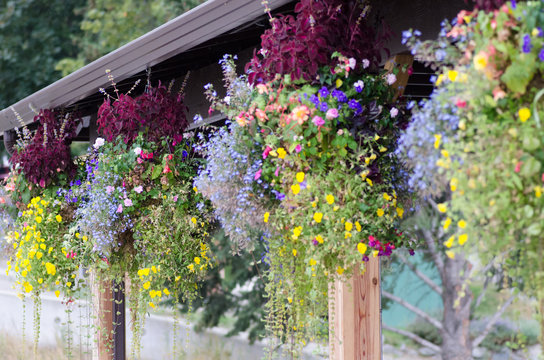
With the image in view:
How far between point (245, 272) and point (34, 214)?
15.1 ft

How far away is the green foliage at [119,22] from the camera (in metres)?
8.70

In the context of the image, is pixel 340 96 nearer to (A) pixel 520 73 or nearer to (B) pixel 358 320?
(A) pixel 520 73

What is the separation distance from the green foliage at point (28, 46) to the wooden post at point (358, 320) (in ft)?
26.0

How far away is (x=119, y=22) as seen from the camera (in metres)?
9.04

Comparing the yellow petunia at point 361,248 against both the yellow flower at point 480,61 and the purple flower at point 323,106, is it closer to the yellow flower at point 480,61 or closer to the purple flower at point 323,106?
the purple flower at point 323,106

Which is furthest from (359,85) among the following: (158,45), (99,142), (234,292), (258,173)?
(234,292)

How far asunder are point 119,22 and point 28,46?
164 centimetres

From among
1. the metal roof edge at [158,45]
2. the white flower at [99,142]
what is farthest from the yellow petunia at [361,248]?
the white flower at [99,142]

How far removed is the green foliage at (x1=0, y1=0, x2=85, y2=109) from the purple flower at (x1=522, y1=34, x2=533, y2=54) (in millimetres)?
8813

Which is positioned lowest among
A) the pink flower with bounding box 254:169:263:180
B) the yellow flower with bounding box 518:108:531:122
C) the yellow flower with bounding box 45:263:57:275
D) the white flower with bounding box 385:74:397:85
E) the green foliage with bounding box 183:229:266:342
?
the green foliage with bounding box 183:229:266:342

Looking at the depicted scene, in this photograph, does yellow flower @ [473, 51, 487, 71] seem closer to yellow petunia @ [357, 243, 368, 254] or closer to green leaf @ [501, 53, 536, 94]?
green leaf @ [501, 53, 536, 94]

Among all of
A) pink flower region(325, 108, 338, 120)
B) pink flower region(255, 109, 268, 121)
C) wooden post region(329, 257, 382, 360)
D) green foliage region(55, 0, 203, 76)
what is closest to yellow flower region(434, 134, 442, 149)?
pink flower region(325, 108, 338, 120)

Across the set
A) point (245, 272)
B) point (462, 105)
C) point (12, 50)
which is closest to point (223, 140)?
point (462, 105)

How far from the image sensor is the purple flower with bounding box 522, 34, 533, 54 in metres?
1.61
